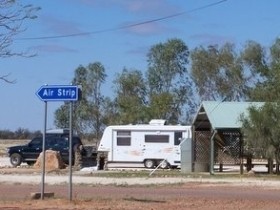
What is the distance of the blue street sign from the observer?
18.8 meters

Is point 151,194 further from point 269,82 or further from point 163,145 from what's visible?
point 269,82

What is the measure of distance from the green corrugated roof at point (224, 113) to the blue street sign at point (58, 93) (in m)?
20.6

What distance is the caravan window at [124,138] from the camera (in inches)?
1780

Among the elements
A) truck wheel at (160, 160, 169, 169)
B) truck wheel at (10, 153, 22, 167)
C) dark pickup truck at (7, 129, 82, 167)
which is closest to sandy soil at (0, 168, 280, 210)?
truck wheel at (160, 160, 169, 169)

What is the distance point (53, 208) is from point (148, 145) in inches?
1074

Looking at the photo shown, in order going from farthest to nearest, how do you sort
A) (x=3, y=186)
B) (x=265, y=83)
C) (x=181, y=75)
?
1. (x=181, y=75)
2. (x=265, y=83)
3. (x=3, y=186)

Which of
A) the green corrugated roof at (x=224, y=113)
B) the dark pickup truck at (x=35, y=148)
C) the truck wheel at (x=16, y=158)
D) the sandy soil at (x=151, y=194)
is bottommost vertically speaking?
the sandy soil at (x=151, y=194)

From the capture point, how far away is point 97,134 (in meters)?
76.8

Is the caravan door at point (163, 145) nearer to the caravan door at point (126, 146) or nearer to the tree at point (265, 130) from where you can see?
the caravan door at point (126, 146)

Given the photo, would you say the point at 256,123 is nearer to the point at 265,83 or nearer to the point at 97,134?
the point at 265,83

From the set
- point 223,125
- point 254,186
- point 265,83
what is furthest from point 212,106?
point 265,83

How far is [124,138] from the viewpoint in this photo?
149 ft

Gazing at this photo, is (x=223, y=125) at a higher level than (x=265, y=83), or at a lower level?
lower

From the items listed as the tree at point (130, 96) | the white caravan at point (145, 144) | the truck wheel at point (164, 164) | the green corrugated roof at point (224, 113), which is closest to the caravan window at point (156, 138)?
the white caravan at point (145, 144)
